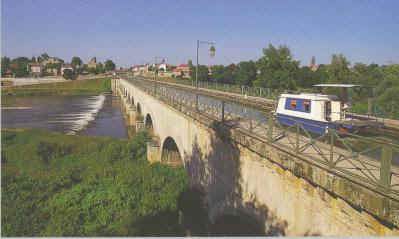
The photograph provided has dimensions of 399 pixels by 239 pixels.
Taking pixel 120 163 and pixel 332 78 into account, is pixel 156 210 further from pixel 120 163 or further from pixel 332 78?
pixel 332 78

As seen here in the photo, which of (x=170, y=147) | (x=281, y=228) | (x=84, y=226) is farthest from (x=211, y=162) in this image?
(x=170, y=147)

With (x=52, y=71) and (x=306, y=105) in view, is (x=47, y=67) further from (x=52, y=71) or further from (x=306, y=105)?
(x=306, y=105)

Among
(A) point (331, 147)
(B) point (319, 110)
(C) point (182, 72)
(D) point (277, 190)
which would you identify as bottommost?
(D) point (277, 190)

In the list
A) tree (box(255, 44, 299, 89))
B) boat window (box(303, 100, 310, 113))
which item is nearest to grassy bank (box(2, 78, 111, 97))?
tree (box(255, 44, 299, 89))

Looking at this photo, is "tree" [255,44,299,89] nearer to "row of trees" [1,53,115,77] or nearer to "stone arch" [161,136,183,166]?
"stone arch" [161,136,183,166]

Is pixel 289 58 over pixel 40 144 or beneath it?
over

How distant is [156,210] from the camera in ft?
47.8

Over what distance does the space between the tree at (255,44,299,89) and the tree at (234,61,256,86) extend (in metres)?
10.9

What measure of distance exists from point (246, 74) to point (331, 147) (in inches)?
1945

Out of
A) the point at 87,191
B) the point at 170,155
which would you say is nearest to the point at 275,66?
the point at 170,155

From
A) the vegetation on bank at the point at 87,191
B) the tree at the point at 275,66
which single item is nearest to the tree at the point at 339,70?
the tree at the point at 275,66

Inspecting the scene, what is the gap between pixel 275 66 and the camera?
1607 inches

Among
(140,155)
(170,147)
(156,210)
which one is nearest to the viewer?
(156,210)

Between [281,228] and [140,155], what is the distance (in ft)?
59.5
